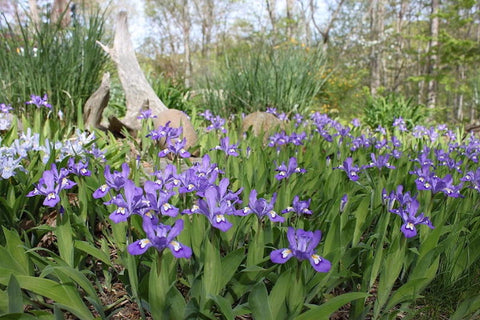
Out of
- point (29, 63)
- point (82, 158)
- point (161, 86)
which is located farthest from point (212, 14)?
point (82, 158)

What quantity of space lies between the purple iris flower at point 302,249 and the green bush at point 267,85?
14.8 feet

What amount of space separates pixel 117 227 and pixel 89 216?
464mm

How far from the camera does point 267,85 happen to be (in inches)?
226

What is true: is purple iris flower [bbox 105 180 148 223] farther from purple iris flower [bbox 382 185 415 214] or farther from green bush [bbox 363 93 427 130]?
green bush [bbox 363 93 427 130]

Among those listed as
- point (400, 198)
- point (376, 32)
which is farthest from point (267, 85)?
point (376, 32)

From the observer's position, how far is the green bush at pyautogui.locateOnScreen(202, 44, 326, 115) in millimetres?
5711

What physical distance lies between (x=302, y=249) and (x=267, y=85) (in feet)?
15.7

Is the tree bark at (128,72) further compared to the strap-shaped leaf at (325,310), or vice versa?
the tree bark at (128,72)

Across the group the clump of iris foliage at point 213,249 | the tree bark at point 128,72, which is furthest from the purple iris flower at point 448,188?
the tree bark at point 128,72

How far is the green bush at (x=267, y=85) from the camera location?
225 inches

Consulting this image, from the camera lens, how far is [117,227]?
1627mm

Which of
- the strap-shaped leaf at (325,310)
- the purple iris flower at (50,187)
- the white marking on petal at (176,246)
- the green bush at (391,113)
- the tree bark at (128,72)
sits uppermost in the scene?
the tree bark at (128,72)

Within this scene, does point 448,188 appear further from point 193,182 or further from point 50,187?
point 50,187

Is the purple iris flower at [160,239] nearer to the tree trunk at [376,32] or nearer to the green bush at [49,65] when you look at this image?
the green bush at [49,65]
